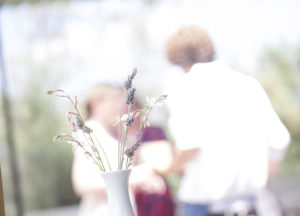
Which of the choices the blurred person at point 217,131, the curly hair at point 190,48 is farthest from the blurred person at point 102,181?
the curly hair at point 190,48

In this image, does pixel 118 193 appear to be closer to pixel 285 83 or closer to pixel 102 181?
pixel 102 181

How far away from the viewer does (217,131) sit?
1.99 m

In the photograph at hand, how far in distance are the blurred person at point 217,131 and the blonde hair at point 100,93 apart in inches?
16.1

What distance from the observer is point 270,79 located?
284cm

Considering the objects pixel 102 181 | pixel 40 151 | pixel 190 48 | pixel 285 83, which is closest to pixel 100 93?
pixel 102 181

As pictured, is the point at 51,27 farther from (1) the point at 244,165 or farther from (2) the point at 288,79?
(1) the point at 244,165

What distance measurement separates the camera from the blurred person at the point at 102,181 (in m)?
2.07

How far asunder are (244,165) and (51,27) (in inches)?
70.7

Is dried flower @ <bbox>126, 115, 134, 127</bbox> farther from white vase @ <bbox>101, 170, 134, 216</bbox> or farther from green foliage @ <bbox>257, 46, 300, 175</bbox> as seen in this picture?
green foliage @ <bbox>257, 46, 300, 175</bbox>

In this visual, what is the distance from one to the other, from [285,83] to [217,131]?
1072mm

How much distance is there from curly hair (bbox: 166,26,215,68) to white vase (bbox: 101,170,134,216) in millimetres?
833

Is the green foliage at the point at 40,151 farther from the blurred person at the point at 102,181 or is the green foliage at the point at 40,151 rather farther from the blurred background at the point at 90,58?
the blurred person at the point at 102,181

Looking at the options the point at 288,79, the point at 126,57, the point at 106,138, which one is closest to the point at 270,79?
the point at 288,79

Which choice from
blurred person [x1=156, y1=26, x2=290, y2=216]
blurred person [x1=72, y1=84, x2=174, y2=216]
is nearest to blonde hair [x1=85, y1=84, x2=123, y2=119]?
blurred person [x1=72, y1=84, x2=174, y2=216]
